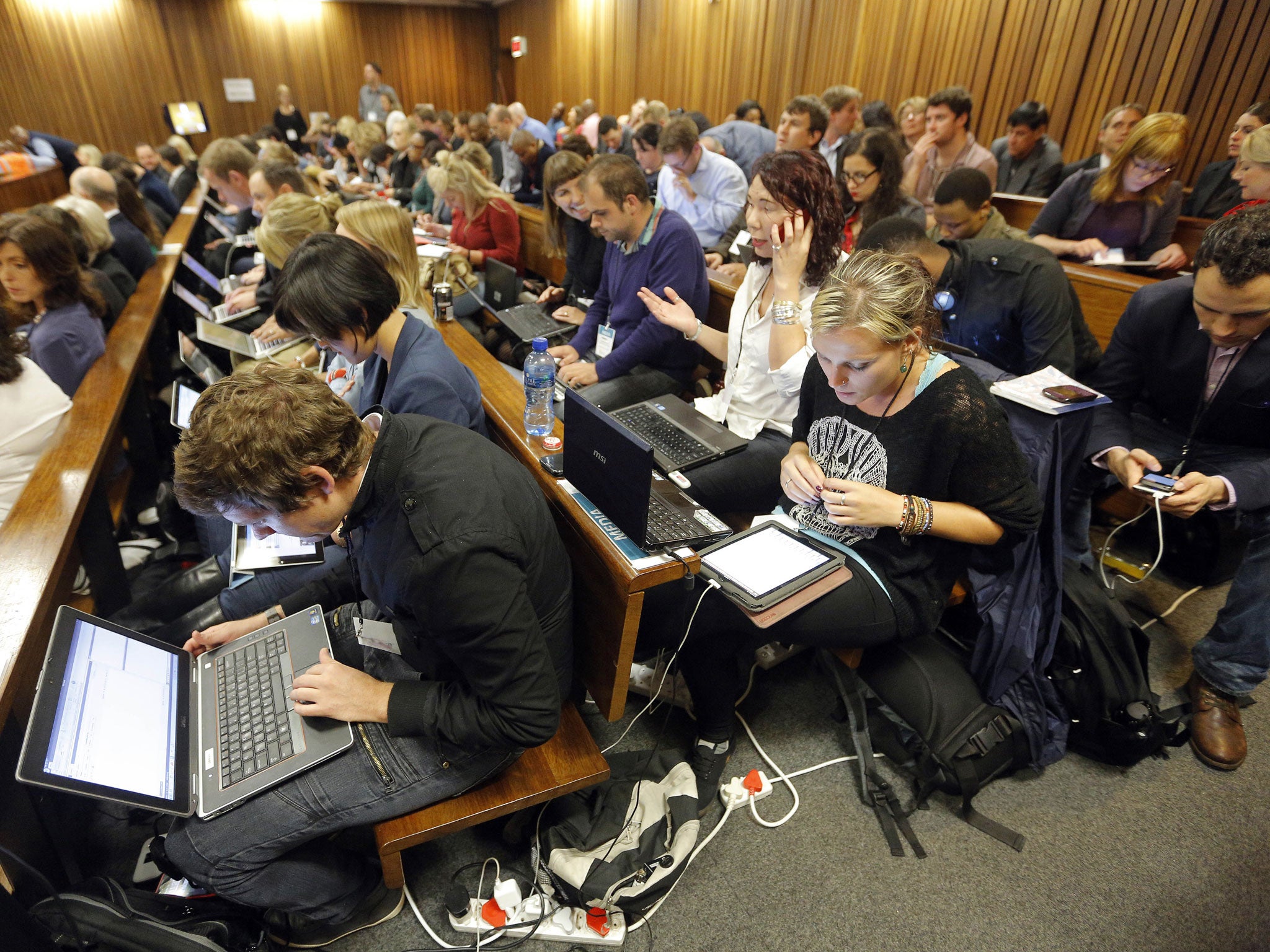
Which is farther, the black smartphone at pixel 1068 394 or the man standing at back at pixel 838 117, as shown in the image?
the man standing at back at pixel 838 117

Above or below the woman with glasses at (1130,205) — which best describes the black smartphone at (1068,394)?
below

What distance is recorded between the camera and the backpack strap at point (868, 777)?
5.24 ft

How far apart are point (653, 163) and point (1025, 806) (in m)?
4.38

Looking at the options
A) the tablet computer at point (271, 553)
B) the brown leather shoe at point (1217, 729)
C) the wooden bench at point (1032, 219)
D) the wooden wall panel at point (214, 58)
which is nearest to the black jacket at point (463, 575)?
the tablet computer at point (271, 553)

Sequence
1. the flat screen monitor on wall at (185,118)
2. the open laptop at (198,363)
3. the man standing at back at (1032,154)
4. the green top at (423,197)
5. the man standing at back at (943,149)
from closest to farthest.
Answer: the open laptop at (198,363) → the man standing at back at (943,149) → the man standing at back at (1032,154) → the green top at (423,197) → the flat screen monitor on wall at (185,118)

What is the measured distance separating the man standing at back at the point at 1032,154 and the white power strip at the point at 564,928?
15.8 feet

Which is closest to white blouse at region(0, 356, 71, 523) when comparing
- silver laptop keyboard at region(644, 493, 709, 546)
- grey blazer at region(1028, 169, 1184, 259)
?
silver laptop keyboard at region(644, 493, 709, 546)

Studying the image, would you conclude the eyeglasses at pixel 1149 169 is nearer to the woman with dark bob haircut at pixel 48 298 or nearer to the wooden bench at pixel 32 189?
the woman with dark bob haircut at pixel 48 298

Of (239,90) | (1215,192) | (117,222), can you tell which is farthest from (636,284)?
(239,90)

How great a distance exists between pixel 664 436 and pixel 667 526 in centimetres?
70

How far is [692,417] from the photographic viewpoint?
2.12 metres

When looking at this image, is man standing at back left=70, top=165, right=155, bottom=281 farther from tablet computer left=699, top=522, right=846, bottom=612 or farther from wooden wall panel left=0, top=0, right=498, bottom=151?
wooden wall panel left=0, top=0, right=498, bottom=151

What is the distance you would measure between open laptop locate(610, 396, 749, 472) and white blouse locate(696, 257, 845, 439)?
10 centimetres

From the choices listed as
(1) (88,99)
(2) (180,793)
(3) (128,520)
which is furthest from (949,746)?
(1) (88,99)
